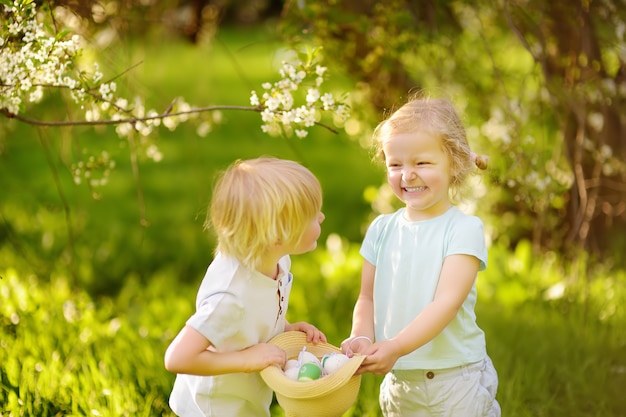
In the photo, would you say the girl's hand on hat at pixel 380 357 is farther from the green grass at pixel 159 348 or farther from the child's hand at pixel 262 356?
the green grass at pixel 159 348

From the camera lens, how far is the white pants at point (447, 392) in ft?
7.43

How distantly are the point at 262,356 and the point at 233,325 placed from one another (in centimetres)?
11

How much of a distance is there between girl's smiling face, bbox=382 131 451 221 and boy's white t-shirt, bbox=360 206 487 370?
0.08 metres

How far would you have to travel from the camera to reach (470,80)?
4.44 metres

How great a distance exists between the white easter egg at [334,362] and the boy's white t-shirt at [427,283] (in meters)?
0.20

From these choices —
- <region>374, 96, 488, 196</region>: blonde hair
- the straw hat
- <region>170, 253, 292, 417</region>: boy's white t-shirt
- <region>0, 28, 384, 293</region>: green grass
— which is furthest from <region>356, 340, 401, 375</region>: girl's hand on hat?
<region>0, 28, 384, 293</region>: green grass

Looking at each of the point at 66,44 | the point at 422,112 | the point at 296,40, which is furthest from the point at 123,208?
the point at 422,112

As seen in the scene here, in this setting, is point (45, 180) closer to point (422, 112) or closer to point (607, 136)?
point (607, 136)

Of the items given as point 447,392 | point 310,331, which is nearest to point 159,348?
point 310,331

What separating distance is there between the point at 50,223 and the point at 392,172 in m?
3.31

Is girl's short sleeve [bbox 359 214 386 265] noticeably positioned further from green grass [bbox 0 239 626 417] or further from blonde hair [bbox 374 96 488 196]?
green grass [bbox 0 239 626 417]

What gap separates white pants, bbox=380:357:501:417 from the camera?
7.43ft

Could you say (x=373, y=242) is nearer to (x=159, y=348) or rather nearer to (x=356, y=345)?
(x=356, y=345)

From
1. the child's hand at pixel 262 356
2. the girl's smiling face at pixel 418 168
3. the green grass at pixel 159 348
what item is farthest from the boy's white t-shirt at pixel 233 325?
the green grass at pixel 159 348
